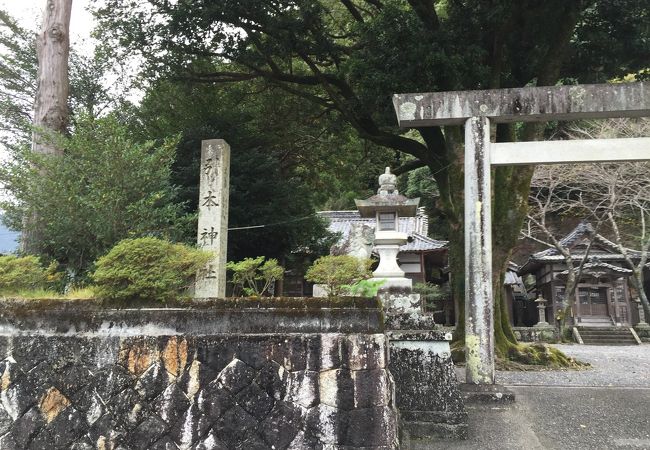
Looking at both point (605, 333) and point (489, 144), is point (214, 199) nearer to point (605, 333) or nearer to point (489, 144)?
point (489, 144)

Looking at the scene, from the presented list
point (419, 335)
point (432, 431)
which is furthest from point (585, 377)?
point (419, 335)

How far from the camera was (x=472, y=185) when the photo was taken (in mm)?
5840

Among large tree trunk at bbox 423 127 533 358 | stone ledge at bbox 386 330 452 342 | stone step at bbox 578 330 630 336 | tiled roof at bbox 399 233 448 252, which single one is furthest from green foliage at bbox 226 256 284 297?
stone step at bbox 578 330 630 336

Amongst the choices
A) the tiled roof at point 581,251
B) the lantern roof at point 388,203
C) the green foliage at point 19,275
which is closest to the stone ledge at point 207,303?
the green foliage at point 19,275

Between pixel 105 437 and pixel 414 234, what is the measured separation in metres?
19.9

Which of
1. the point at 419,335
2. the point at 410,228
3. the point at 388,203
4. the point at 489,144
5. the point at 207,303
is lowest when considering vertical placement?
the point at 419,335

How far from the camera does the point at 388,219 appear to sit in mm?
6270

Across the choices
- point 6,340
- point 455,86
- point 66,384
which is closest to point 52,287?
point 6,340

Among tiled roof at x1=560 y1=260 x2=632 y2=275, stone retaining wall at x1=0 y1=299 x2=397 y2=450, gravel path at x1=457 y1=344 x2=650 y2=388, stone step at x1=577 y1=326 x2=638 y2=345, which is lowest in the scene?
stone step at x1=577 y1=326 x2=638 y2=345

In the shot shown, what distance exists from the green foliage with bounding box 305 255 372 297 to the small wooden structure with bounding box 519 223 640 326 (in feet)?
67.1

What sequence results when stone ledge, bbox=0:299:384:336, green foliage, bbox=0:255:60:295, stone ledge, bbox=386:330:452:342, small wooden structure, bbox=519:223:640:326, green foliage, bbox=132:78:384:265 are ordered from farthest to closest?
small wooden structure, bbox=519:223:640:326 → green foliage, bbox=132:78:384:265 → stone ledge, bbox=386:330:452:342 → green foliage, bbox=0:255:60:295 → stone ledge, bbox=0:299:384:336

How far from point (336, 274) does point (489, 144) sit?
10.4 ft

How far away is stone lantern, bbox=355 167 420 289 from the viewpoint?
543cm

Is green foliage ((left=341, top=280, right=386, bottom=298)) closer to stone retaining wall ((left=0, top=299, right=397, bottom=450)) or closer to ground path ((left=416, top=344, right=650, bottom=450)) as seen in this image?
stone retaining wall ((left=0, top=299, right=397, bottom=450))
